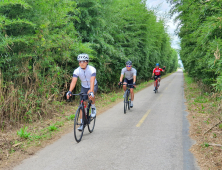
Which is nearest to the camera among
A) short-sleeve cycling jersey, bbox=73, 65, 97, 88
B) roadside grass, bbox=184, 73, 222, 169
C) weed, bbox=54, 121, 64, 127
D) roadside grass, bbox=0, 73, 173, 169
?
roadside grass, bbox=184, 73, 222, 169

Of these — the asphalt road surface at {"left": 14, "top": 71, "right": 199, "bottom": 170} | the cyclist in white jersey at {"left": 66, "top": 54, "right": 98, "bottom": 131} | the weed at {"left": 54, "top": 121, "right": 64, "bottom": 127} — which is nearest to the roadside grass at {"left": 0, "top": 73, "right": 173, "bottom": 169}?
the weed at {"left": 54, "top": 121, "right": 64, "bottom": 127}

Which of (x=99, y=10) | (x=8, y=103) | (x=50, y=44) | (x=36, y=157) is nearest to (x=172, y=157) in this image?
(x=36, y=157)

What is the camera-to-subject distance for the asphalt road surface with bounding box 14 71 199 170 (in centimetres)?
424

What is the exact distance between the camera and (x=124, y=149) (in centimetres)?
506

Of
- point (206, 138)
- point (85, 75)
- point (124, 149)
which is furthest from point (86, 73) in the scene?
point (206, 138)

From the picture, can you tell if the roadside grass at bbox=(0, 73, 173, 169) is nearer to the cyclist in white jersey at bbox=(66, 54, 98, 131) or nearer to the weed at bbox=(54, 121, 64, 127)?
the weed at bbox=(54, 121, 64, 127)

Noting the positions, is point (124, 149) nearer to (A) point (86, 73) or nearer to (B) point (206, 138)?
(A) point (86, 73)

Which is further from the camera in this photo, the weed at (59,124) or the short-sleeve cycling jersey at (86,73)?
the weed at (59,124)

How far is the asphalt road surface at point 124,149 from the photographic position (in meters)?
4.24

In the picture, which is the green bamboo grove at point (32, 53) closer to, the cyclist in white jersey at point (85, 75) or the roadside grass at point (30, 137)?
the roadside grass at point (30, 137)

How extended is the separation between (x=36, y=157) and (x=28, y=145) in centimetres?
82

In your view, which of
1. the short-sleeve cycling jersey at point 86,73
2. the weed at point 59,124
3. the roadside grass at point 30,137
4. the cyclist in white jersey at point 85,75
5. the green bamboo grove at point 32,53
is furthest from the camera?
the weed at point 59,124

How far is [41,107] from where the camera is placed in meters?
7.66

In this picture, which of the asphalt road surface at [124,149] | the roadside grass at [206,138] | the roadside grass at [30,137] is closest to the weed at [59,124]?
the roadside grass at [30,137]
